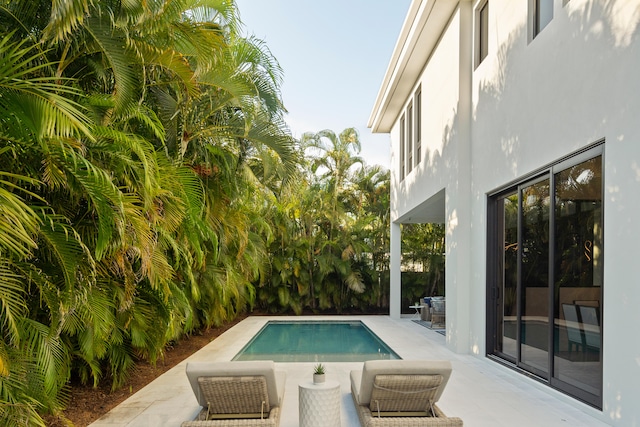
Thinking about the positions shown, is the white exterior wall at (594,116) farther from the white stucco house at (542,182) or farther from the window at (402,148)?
the window at (402,148)

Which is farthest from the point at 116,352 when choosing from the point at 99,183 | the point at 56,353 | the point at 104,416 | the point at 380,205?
the point at 380,205

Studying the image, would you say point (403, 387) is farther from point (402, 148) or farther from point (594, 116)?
point (402, 148)

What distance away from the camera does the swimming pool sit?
1026 centimetres

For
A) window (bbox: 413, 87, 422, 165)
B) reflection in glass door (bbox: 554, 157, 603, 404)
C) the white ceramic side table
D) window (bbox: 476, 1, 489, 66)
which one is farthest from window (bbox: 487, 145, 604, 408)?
window (bbox: 413, 87, 422, 165)

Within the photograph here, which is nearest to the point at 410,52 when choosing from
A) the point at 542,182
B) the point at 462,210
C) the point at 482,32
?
the point at 482,32

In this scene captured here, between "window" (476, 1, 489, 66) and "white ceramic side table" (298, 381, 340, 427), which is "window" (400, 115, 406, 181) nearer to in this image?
"window" (476, 1, 489, 66)

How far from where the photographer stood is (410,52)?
12.4 metres

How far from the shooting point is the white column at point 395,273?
55.7 ft

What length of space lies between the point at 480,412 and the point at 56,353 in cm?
444

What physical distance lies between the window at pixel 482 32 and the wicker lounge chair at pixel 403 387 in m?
6.51

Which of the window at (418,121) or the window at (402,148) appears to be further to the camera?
the window at (402,148)

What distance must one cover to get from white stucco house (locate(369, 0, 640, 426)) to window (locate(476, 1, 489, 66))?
4 centimetres

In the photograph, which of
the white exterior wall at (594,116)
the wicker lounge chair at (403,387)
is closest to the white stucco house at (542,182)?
the white exterior wall at (594,116)

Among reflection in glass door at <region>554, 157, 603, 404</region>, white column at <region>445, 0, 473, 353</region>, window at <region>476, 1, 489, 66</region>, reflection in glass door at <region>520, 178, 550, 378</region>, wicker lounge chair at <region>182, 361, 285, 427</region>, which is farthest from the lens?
white column at <region>445, 0, 473, 353</region>
